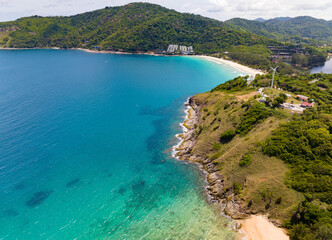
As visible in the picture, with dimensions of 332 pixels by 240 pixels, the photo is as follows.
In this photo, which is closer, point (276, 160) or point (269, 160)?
point (276, 160)

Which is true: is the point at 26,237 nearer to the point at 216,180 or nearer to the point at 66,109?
the point at 216,180

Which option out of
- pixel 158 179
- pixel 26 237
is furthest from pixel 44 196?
pixel 158 179

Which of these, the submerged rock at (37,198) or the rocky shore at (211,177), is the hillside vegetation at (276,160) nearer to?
the rocky shore at (211,177)

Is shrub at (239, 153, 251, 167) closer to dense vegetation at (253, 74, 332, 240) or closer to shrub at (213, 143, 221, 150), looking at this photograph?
dense vegetation at (253, 74, 332, 240)

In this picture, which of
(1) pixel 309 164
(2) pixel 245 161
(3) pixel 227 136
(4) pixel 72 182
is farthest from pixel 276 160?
(4) pixel 72 182

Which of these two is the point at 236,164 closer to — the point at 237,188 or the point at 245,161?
the point at 245,161

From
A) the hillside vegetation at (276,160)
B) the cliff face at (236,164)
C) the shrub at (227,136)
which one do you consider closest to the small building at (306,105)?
the hillside vegetation at (276,160)
